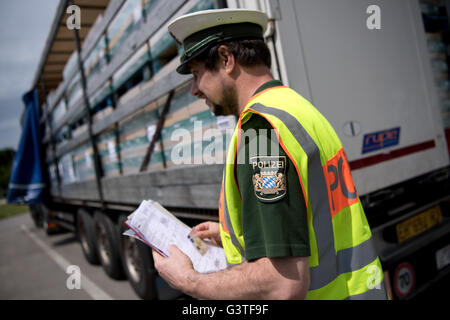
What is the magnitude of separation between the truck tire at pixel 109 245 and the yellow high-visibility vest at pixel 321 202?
3.22 m

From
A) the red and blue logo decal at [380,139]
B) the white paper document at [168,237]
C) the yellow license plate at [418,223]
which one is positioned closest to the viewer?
the white paper document at [168,237]

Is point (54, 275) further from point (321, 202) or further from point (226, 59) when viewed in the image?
point (321, 202)

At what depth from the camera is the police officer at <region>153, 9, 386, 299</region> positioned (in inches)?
34.3

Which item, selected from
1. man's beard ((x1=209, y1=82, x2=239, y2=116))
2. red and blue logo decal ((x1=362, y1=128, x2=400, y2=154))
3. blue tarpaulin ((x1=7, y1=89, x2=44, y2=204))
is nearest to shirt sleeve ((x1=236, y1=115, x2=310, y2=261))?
man's beard ((x1=209, y1=82, x2=239, y2=116))

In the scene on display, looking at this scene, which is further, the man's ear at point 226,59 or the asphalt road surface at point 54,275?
the asphalt road surface at point 54,275

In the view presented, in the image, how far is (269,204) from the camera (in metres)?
0.86

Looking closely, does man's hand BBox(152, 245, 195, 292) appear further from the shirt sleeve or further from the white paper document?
the shirt sleeve

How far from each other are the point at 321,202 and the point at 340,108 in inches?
42.7

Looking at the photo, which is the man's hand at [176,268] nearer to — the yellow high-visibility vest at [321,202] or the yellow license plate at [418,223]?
the yellow high-visibility vest at [321,202]

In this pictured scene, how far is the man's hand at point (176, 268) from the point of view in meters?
1.14

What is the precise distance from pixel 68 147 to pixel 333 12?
4641mm

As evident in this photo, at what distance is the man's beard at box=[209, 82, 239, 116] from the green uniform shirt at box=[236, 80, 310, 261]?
0.32 metres

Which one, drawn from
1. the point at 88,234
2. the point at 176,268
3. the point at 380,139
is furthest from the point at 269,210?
the point at 88,234
